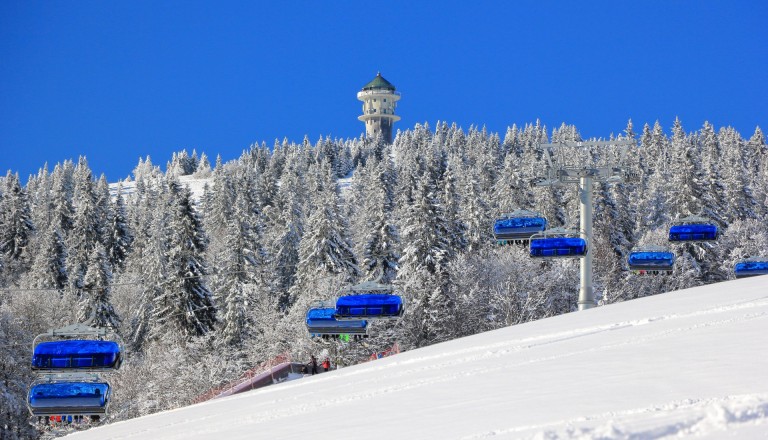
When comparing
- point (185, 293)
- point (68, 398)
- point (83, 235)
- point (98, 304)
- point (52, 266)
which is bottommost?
point (68, 398)

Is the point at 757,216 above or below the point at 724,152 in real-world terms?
below

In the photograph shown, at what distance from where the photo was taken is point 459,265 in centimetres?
5762

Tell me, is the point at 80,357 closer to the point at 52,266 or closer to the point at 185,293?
the point at 185,293

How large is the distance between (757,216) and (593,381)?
64844 millimetres

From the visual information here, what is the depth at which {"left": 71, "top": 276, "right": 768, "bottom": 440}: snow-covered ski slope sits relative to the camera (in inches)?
478

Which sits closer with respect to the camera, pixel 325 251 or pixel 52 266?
pixel 325 251

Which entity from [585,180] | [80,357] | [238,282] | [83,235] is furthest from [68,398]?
[83,235]

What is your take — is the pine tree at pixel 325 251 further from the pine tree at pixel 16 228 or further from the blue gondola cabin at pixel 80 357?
the pine tree at pixel 16 228

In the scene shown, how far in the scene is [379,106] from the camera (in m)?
197

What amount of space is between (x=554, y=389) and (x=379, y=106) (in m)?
184

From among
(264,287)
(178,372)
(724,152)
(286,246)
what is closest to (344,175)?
(724,152)

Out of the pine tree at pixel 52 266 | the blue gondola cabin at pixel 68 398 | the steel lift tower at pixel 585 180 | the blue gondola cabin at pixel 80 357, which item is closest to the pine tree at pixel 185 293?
the pine tree at pixel 52 266

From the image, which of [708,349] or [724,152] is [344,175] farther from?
[708,349]

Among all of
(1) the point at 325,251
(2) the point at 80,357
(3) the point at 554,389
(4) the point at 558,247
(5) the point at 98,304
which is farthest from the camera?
(1) the point at 325,251
